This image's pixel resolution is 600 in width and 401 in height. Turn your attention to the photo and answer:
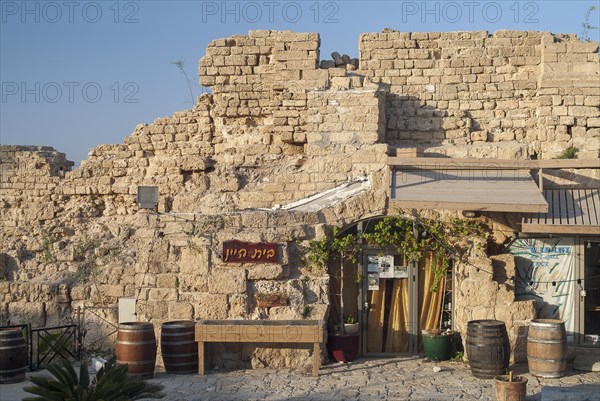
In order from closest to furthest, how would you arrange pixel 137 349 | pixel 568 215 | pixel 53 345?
1. pixel 137 349
2. pixel 568 215
3. pixel 53 345

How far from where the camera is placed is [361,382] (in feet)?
35.4

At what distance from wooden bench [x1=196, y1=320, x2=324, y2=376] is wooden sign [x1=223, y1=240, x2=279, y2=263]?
978 millimetres

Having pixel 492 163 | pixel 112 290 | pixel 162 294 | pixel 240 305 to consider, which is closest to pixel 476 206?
pixel 492 163

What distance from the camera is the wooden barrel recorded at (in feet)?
35.5

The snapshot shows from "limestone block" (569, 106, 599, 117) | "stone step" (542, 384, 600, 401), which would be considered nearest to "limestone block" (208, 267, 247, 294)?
"stone step" (542, 384, 600, 401)

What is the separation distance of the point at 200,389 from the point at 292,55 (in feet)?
→ 24.5

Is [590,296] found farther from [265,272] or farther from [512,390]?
[265,272]

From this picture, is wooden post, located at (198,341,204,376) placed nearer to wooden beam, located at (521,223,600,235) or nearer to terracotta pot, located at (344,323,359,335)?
terracotta pot, located at (344,323,359,335)

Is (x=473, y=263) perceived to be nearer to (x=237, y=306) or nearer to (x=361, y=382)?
(x=361, y=382)

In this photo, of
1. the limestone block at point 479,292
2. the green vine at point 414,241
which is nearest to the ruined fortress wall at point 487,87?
the green vine at point 414,241

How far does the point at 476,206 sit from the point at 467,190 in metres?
0.59

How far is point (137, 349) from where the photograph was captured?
11.1m

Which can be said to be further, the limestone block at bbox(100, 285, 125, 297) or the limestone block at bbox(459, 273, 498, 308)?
the limestone block at bbox(100, 285, 125, 297)

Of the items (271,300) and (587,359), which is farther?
(271,300)
